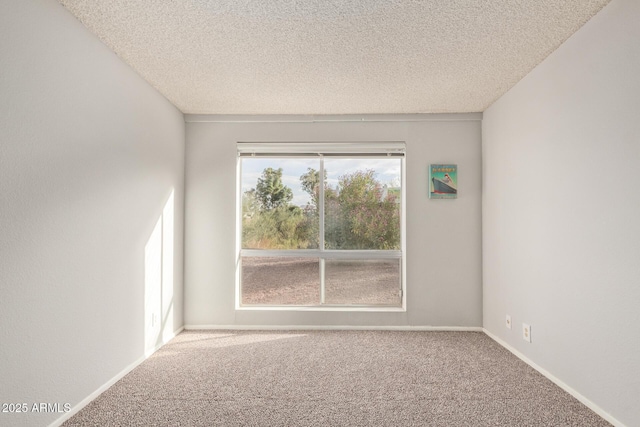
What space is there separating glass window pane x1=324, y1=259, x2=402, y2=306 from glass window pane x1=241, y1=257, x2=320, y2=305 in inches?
10.1

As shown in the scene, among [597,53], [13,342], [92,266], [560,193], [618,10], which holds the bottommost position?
[13,342]

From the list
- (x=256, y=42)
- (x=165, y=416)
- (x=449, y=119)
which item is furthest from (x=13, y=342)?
(x=449, y=119)

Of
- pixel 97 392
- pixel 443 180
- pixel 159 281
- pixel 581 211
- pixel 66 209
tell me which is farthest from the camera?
pixel 443 180

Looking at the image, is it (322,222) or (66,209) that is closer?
(66,209)

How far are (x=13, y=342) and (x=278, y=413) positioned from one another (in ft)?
4.83

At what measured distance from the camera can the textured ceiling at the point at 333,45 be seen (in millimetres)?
2086

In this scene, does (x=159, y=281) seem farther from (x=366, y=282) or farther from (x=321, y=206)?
(x=366, y=282)

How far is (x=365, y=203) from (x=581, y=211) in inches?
85.5

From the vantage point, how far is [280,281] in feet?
13.6

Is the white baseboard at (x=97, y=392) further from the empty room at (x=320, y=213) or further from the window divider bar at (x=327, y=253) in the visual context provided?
the window divider bar at (x=327, y=253)

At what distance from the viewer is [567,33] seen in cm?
236

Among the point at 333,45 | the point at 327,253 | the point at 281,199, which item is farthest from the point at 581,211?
the point at 281,199

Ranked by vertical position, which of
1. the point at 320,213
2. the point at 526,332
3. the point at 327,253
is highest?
the point at 320,213

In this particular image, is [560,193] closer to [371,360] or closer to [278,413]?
[371,360]
